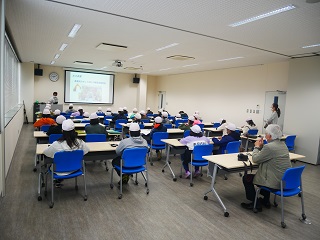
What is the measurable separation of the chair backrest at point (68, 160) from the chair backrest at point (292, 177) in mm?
3139

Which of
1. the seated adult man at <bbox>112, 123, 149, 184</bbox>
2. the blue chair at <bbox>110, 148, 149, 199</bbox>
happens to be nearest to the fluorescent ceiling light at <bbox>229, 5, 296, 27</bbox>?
the seated adult man at <bbox>112, 123, 149, 184</bbox>

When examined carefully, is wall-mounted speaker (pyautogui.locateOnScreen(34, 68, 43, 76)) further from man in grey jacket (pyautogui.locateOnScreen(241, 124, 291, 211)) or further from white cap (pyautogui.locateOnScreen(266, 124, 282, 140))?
white cap (pyautogui.locateOnScreen(266, 124, 282, 140))

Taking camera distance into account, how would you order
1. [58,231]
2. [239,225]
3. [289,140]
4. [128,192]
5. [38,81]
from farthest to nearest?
1. [38,81]
2. [289,140]
3. [128,192]
4. [239,225]
5. [58,231]

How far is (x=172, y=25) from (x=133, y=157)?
287 cm

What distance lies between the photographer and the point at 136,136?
4.23 meters

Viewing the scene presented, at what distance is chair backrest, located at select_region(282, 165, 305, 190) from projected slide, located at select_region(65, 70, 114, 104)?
13517 millimetres

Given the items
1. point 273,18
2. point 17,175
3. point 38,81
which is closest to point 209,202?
point 273,18

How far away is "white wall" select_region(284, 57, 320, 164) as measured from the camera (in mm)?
7160

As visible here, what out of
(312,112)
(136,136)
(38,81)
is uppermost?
(38,81)

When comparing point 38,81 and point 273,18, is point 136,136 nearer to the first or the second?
point 273,18

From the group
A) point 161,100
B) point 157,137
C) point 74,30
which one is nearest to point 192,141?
point 157,137

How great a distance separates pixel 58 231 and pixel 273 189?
3149 mm

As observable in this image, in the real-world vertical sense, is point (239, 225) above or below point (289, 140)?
below

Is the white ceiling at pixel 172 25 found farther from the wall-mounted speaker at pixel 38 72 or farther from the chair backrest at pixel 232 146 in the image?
the wall-mounted speaker at pixel 38 72
